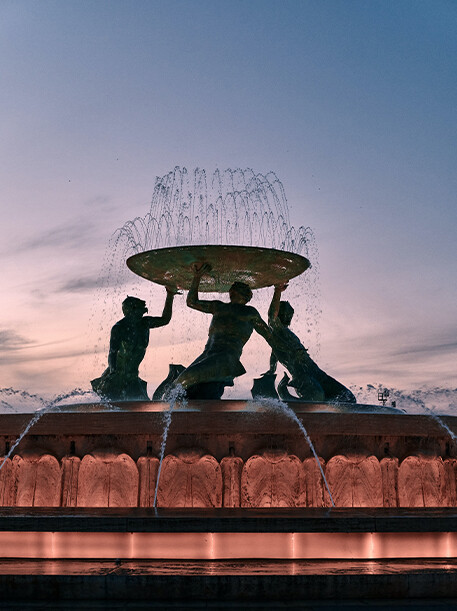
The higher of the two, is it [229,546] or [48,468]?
[48,468]

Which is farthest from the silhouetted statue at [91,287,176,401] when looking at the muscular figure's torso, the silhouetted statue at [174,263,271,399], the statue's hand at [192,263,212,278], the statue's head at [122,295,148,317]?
the muscular figure's torso

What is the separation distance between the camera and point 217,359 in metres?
11.8

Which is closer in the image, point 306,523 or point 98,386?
point 306,523

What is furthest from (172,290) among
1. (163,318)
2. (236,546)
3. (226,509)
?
(236,546)

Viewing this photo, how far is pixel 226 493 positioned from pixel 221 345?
9.92 feet

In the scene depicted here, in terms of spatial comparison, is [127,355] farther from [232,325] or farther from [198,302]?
[232,325]

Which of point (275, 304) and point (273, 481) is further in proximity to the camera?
point (275, 304)

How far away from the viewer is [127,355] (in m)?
13.1

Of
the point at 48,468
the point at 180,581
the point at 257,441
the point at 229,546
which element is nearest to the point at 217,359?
the point at 257,441

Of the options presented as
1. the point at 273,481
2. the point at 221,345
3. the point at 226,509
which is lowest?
the point at 226,509

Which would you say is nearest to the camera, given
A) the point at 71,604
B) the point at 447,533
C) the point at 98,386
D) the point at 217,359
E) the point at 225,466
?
the point at 71,604

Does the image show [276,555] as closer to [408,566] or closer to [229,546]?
[229,546]

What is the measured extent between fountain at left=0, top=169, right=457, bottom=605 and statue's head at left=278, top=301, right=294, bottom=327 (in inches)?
18.5

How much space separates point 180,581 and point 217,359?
6.47m
